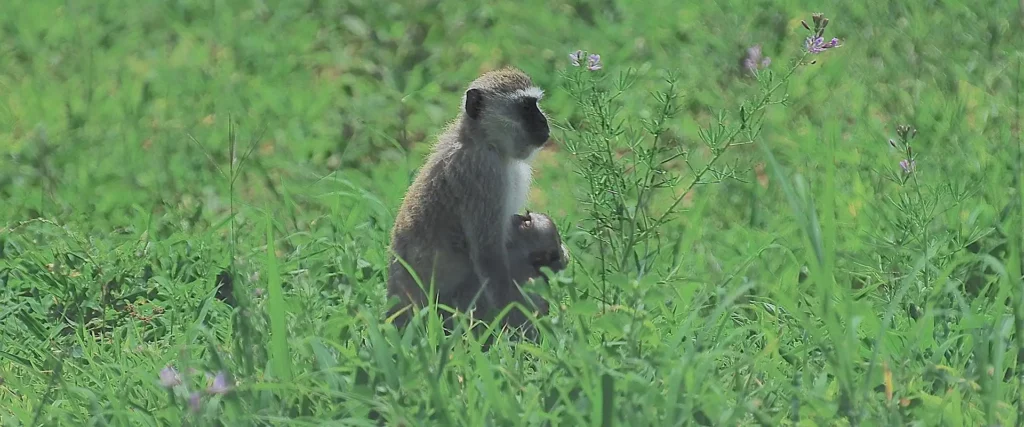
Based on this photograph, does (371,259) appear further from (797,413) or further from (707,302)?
(797,413)

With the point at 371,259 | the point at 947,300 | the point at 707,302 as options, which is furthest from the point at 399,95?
the point at 947,300

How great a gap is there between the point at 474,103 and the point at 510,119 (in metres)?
0.14

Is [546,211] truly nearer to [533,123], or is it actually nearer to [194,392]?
[533,123]

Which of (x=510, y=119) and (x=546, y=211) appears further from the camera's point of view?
(x=546, y=211)

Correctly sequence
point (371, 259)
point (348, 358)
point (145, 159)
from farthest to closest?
point (145, 159), point (371, 259), point (348, 358)

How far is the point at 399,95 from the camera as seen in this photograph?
316 inches

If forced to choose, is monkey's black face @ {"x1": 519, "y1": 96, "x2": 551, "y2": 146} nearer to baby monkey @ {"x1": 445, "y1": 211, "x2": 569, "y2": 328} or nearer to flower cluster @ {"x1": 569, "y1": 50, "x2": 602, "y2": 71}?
baby monkey @ {"x1": 445, "y1": 211, "x2": 569, "y2": 328}

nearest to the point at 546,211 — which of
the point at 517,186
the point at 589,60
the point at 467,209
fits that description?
the point at 517,186

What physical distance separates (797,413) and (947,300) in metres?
1.50

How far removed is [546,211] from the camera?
643cm

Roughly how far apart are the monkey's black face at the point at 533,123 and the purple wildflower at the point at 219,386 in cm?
175

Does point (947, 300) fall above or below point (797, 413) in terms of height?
below

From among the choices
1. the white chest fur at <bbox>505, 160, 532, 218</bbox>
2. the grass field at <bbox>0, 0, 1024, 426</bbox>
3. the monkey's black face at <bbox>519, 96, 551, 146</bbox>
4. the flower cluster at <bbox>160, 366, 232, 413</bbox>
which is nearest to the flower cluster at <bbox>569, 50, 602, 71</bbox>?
the grass field at <bbox>0, 0, 1024, 426</bbox>

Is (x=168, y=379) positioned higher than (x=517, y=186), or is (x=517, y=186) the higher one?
(x=168, y=379)
